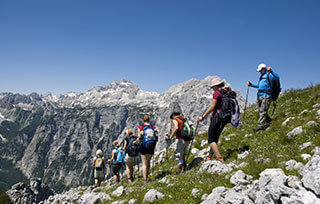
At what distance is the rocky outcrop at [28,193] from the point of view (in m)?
85.4

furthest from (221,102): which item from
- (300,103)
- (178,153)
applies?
(300,103)

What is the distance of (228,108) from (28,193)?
4353 inches

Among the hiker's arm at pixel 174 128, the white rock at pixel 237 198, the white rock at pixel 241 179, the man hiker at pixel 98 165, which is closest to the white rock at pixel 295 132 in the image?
the white rock at pixel 241 179

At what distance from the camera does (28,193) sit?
306ft

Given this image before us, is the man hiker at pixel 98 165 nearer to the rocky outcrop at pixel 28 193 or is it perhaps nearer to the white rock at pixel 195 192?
the white rock at pixel 195 192

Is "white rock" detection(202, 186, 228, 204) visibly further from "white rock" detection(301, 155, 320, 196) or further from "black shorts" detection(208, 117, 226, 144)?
"black shorts" detection(208, 117, 226, 144)

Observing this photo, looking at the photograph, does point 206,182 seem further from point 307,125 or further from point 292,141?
point 307,125

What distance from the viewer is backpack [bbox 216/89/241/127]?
383 inches

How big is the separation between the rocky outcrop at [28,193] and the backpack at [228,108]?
309 ft

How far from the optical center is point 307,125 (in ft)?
32.3

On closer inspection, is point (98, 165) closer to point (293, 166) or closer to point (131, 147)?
point (131, 147)

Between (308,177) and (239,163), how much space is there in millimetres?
4422

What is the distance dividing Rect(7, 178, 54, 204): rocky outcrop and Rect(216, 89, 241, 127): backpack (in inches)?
3708

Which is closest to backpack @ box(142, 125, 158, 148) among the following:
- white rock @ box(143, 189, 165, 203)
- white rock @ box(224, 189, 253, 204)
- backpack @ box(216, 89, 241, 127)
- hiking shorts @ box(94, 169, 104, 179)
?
backpack @ box(216, 89, 241, 127)
